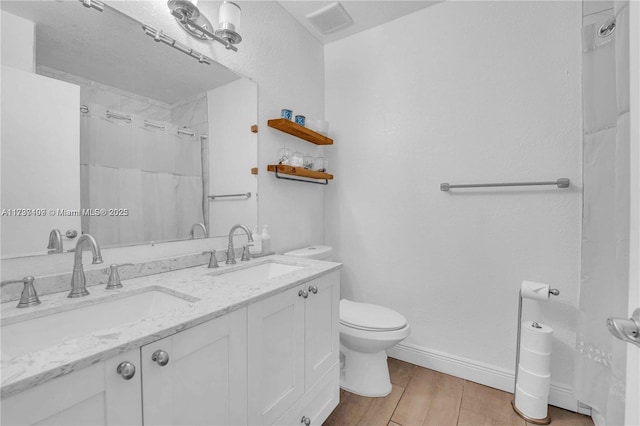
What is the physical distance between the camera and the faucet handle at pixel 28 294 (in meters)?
0.80

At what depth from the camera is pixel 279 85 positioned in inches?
74.2

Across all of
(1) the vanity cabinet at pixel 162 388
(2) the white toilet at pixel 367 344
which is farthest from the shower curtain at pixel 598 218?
(1) the vanity cabinet at pixel 162 388

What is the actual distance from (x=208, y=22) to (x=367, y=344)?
1.82 metres

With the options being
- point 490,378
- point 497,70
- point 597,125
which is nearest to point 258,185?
point 497,70

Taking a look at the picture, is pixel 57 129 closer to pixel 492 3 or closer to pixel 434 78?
pixel 434 78

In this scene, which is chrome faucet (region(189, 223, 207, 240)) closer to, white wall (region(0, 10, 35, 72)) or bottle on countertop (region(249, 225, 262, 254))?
bottle on countertop (region(249, 225, 262, 254))

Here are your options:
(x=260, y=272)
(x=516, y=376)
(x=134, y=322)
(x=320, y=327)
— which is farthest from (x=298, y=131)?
(x=516, y=376)

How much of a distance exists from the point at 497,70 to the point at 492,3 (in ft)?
1.32

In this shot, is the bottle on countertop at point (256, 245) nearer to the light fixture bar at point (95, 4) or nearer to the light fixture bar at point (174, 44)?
the light fixture bar at point (174, 44)

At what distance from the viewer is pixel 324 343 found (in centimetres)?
133

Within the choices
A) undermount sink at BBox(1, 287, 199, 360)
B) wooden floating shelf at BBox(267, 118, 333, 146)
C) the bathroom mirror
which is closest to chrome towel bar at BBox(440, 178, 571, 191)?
wooden floating shelf at BBox(267, 118, 333, 146)

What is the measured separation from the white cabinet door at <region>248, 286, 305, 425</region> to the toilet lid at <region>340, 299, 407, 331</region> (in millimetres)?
502

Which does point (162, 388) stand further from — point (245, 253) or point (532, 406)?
point (532, 406)

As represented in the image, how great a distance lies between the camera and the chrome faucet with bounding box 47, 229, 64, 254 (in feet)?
3.11
